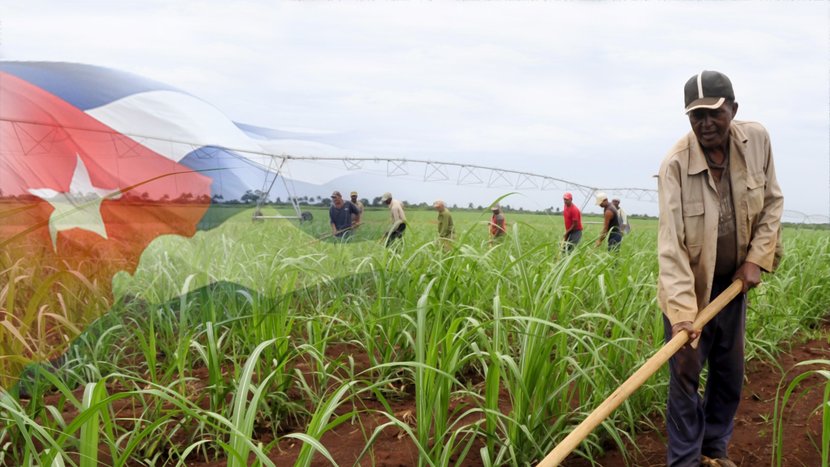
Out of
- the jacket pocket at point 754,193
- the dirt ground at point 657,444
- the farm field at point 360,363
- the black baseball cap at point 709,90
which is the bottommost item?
the dirt ground at point 657,444

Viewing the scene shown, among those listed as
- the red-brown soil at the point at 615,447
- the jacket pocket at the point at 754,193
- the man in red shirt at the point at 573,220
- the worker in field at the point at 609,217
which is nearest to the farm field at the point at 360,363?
the red-brown soil at the point at 615,447

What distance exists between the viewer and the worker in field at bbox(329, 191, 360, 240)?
3.66m

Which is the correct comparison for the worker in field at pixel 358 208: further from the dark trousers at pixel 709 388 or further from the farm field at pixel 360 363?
the dark trousers at pixel 709 388

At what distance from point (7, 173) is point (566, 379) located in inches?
97.7

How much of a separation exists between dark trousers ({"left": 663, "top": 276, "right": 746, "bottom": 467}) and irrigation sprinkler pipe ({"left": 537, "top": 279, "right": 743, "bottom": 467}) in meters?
0.15

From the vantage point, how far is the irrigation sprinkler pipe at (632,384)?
185 centimetres

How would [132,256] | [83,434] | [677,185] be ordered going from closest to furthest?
[83,434] → [677,185] → [132,256]

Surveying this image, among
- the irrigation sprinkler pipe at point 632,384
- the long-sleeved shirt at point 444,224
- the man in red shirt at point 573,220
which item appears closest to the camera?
the irrigation sprinkler pipe at point 632,384

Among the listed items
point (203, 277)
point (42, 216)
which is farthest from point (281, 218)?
point (42, 216)

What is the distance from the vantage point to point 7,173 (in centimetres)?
275

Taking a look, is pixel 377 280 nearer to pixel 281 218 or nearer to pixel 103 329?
pixel 281 218

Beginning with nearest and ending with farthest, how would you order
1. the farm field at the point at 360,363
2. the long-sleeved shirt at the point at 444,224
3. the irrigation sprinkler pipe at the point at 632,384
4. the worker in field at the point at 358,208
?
the irrigation sprinkler pipe at the point at 632,384 < the farm field at the point at 360,363 < the worker in field at the point at 358,208 < the long-sleeved shirt at the point at 444,224

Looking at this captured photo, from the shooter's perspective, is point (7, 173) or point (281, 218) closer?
point (7, 173)

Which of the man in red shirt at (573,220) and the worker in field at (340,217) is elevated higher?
Answer: the worker in field at (340,217)
